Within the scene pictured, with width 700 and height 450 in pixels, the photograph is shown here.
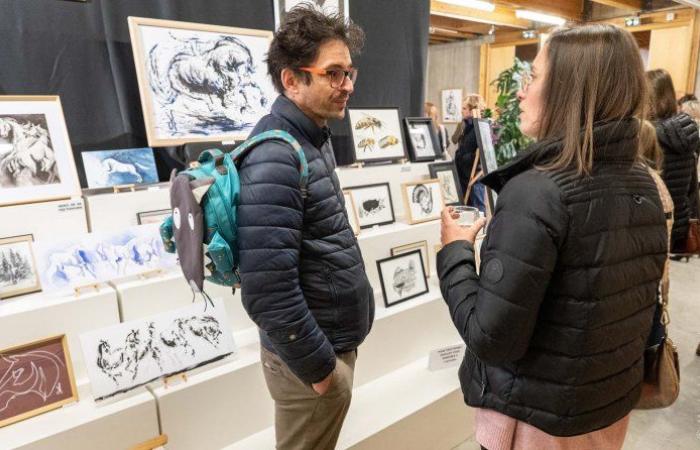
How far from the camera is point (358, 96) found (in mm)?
2973

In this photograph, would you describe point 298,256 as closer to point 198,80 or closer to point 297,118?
point 297,118

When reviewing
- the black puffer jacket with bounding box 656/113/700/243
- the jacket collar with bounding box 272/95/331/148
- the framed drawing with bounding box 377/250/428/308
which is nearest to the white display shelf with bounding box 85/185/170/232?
the jacket collar with bounding box 272/95/331/148

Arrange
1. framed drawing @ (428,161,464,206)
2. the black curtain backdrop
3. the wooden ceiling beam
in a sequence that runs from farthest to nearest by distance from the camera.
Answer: the wooden ceiling beam
framed drawing @ (428,161,464,206)
the black curtain backdrop

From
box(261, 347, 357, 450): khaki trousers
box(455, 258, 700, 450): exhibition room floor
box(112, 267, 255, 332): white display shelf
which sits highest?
box(112, 267, 255, 332): white display shelf

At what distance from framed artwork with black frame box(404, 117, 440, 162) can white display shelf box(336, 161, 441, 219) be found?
0.12 meters

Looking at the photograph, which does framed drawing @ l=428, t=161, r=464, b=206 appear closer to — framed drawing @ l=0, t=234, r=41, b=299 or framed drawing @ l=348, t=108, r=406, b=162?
framed drawing @ l=348, t=108, r=406, b=162

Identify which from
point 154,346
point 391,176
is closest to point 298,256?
point 154,346

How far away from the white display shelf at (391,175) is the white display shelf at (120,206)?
35.1 inches

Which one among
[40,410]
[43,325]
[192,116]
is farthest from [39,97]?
[40,410]

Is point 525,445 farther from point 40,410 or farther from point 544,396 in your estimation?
point 40,410

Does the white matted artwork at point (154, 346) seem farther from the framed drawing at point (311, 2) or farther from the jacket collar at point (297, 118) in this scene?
the framed drawing at point (311, 2)

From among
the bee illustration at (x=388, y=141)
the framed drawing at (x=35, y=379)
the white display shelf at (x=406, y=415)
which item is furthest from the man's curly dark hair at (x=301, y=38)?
the bee illustration at (x=388, y=141)

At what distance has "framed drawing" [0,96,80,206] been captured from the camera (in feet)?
5.17

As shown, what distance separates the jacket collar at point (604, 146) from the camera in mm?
843
